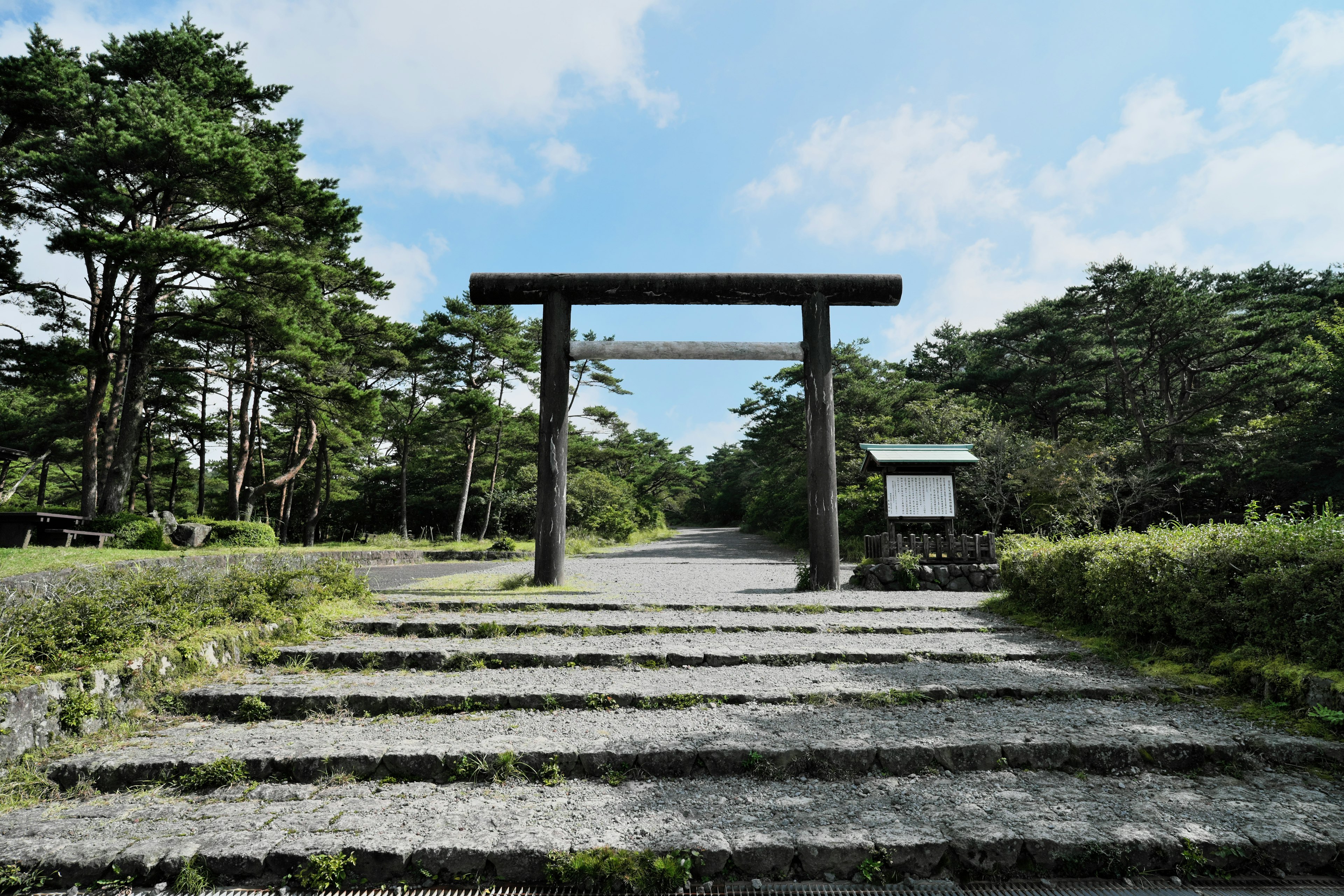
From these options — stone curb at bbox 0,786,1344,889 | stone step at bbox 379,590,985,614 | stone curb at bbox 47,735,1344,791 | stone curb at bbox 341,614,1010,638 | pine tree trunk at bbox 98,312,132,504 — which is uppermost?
pine tree trunk at bbox 98,312,132,504

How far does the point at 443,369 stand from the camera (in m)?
25.9

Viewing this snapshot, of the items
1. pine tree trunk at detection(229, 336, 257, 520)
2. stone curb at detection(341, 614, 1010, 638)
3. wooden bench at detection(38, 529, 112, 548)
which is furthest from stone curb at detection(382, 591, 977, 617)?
pine tree trunk at detection(229, 336, 257, 520)

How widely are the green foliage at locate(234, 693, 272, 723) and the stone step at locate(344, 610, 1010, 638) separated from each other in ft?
5.51

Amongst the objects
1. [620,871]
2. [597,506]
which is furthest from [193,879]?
[597,506]

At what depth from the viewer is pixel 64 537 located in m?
12.2

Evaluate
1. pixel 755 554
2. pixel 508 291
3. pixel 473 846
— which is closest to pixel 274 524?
pixel 755 554

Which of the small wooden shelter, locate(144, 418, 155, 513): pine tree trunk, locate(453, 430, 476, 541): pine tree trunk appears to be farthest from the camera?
locate(144, 418, 155, 513): pine tree trunk

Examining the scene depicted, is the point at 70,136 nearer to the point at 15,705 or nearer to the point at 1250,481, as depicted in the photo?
the point at 15,705

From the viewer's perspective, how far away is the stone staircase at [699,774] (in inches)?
95.7

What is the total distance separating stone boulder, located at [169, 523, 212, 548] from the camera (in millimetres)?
13867

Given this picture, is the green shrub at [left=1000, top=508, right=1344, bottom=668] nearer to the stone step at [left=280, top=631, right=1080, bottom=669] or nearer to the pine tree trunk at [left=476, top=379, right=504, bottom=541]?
the stone step at [left=280, top=631, right=1080, bottom=669]

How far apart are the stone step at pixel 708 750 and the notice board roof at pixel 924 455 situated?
735 centimetres

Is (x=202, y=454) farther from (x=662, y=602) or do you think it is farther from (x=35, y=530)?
(x=662, y=602)

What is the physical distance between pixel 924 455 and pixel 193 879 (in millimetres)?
10713
